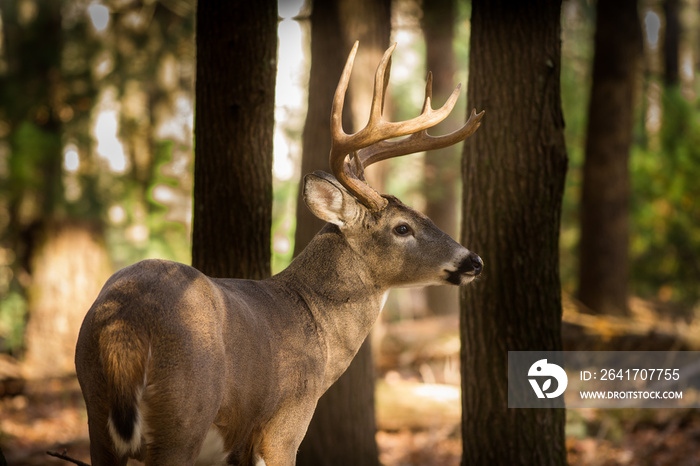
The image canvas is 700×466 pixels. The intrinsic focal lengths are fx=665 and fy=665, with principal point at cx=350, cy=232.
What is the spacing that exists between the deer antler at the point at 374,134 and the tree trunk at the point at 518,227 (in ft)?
2.95

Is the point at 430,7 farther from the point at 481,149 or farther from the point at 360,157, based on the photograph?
the point at 360,157

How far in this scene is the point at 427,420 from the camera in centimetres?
896

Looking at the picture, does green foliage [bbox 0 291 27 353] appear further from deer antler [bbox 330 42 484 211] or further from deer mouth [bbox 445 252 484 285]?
deer mouth [bbox 445 252 484 285]

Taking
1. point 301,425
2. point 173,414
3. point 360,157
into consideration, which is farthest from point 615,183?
point 173,414

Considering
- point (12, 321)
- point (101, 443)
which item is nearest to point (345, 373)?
point (101, 443)

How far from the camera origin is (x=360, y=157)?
483 centimetres

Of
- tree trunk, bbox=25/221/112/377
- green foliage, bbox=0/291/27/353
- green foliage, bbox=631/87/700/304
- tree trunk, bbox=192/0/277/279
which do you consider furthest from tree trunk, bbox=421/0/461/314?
tree trunk, bbox=192/0/277/279

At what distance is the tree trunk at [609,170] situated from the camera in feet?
39.8

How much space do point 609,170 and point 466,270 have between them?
8.91 metres

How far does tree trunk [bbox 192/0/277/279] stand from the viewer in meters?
5.38

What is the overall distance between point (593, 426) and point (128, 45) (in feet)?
37.7

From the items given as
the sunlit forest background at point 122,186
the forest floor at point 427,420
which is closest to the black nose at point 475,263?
the forest floor at point 427,420

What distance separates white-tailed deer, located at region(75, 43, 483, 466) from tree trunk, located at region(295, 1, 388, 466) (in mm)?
2169

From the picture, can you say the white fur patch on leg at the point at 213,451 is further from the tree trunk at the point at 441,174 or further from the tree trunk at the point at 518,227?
the tree trunk at the point at 441,174
